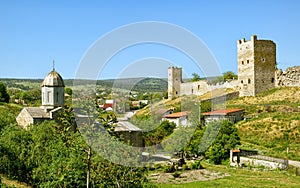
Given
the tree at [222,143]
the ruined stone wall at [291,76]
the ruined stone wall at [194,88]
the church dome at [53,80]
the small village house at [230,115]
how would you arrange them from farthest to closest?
the ruined stone wall at [194,88] → the ruined stone wall at [291,76] → the small village house at [230,115] → the tree at [222,143] → the church dome at [53,80]

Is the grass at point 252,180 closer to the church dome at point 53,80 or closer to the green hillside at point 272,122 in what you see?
the green hillside at point 272,122

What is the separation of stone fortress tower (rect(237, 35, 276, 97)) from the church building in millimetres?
23225

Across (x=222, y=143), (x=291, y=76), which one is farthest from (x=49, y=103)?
(x=291, y=76)

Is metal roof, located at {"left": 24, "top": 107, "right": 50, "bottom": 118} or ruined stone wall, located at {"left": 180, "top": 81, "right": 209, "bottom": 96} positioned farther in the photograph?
ruined stone wall, located at {"left": 180, "top": 81, "right": 209, "bottom": 96}

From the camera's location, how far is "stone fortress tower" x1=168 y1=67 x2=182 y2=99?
61.8 m

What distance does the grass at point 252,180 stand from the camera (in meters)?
19.3

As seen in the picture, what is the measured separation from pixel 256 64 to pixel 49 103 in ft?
80.2

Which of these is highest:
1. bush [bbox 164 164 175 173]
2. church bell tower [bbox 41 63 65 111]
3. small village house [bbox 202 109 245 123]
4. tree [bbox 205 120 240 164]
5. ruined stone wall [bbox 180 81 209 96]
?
ruined stone wall [bbox 180 81 209 96]

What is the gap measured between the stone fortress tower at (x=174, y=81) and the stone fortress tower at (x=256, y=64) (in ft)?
65.5

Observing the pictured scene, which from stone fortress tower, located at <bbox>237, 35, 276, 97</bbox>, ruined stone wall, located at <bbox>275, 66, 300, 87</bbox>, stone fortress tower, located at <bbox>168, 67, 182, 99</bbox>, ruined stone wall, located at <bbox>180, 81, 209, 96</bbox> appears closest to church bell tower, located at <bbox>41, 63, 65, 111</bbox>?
stone fortress tower, located at <bbox>237, 35, 276, 97</bbox>

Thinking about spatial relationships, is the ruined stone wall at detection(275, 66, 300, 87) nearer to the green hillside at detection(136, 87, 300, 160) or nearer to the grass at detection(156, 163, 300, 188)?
the green hillside at detection(136, 87, 300, 160)

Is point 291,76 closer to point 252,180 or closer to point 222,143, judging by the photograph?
point 222,143

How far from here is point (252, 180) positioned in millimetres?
20688

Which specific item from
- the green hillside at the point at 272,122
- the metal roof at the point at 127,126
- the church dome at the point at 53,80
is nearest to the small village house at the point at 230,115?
the green hillside at the point at 272,122
